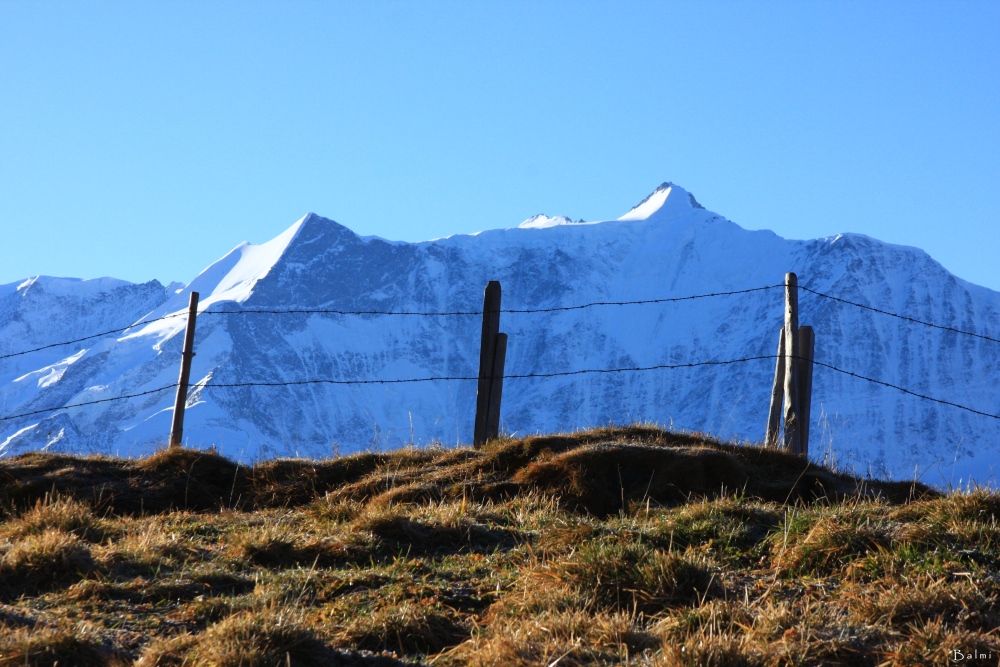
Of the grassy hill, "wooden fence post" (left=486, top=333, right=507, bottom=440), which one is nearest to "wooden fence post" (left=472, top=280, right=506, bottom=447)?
"wooden fence post" (left=486, top=333, right=507, bottom=440)

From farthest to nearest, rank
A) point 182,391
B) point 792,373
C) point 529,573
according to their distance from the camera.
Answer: point 182,391 → point 792,373 → point 529,573

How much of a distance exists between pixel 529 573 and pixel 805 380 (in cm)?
607

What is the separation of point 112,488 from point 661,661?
5.80 meters

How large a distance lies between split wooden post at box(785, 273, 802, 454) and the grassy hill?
194 centimetres

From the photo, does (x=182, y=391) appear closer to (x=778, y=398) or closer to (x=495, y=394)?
(x=495, y=394)

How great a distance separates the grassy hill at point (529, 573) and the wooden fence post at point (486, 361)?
1.86 meters

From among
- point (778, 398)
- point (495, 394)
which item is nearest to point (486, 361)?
point (495, 394)

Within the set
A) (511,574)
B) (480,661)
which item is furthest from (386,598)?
(480,661)

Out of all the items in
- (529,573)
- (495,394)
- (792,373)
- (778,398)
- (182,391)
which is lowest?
(529,573)

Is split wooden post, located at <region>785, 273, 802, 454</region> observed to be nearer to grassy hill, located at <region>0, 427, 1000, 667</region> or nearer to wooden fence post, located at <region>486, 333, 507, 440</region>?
grassy hill, located at <region>0, 427, 1000, 667</region>

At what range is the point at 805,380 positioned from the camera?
10703 millimetres

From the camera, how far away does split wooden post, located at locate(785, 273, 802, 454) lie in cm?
1038

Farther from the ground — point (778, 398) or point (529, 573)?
point (778, 398)

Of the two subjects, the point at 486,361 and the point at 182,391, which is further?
the point at 182,391
